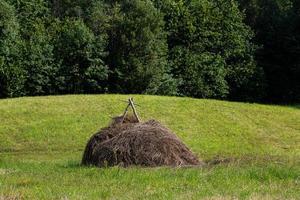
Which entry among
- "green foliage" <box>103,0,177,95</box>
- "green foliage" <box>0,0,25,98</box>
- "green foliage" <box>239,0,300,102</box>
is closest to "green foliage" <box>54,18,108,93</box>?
"green foliage" <box>103,0,177,95</box>

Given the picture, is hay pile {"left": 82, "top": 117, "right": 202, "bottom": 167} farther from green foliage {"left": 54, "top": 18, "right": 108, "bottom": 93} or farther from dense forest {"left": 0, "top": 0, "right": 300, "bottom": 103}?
green foliage {"left": 54, "top": 18, "right": 108, "bottom": 93}

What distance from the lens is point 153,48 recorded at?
55844 mm

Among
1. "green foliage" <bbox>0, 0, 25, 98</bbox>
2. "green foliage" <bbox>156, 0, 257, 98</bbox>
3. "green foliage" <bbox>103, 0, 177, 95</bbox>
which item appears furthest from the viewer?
"green foliage" <bbox>156, 0, 257, 98</bbox>

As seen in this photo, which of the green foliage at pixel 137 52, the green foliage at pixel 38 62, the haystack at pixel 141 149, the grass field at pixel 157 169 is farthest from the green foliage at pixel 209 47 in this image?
the haystack at pixel 141 149

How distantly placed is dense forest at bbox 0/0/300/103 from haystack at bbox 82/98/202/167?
3445cm

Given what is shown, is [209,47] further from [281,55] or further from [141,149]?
[141,149]

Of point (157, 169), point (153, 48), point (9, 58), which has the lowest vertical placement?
point (157, 169)

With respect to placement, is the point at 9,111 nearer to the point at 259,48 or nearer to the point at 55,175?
the point at 55,175

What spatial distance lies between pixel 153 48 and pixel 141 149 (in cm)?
3852

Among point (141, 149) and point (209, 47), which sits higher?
point (209, 47)

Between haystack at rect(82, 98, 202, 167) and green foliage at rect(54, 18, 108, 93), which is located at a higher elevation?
green foliage at rect(54, 18, 108, 93)

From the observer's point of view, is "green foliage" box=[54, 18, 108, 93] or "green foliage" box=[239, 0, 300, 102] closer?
"green foliage" box=[54, 18, 108, 93]

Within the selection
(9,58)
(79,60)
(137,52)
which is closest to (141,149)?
(9,58)

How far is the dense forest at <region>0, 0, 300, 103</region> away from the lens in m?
53.2
